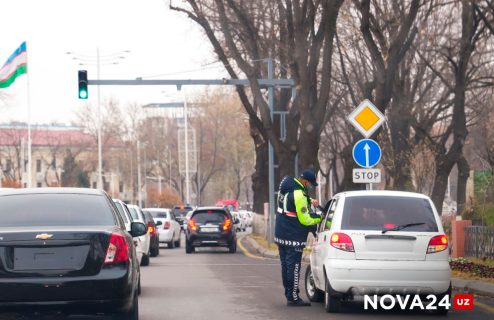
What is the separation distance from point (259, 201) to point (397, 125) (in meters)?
9.95

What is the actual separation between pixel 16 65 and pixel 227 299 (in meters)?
46.1

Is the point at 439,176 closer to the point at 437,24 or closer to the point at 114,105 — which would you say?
the point at 437,24

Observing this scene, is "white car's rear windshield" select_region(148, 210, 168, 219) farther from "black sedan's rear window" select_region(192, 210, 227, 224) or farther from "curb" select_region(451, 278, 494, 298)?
"curb" select_region(451, 278, 494, 298)

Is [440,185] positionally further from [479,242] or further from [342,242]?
[342,242]

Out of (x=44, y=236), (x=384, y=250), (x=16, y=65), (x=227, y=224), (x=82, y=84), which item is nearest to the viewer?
(x=44, y=236)

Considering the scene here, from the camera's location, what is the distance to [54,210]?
41.2 ft

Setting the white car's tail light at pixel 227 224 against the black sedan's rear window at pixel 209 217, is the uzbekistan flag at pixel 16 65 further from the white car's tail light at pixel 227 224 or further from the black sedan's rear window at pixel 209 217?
the white car's tail light at pixel 227 224

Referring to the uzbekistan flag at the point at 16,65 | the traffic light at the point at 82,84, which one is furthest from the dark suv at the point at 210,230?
the uzbekistan flag at the point at 16,65

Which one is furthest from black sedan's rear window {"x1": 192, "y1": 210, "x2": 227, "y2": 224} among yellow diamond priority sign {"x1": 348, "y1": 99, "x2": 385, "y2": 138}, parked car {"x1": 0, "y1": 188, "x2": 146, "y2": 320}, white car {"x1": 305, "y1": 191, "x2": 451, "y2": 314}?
parked car {"x1": 0, "y1": 188, "x2": 146, "y2": 320}

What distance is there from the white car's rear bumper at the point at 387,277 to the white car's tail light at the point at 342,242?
16 centimetres

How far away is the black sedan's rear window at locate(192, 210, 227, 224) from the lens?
39375mm

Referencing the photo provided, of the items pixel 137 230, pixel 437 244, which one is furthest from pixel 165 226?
pixel 437 244

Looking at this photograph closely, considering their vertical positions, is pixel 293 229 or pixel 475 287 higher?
pixel 293 229

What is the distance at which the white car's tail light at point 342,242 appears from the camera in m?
14.5
